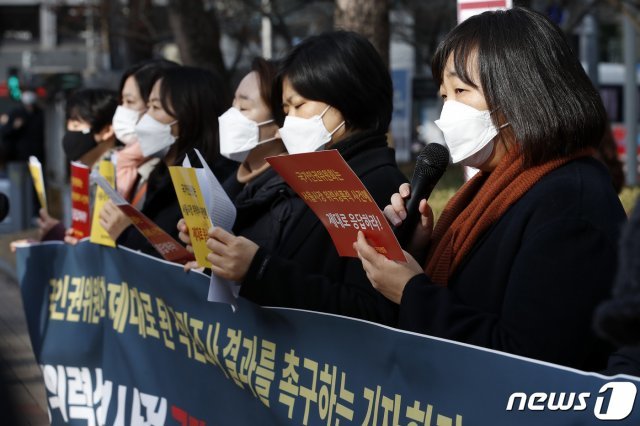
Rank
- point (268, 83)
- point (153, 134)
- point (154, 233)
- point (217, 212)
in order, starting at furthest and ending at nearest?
point (153, 134) < point (268, 83) < point (154, 233) < point (217, 212)

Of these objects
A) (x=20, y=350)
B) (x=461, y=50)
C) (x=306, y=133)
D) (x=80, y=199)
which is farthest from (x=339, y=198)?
(x=20, y=350)

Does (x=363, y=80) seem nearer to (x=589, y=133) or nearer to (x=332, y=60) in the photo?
(x=332, y=60)

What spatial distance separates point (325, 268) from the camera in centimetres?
358

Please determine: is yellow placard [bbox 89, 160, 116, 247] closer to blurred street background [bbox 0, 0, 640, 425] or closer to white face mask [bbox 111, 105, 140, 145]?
white face mask [bbox 111, 105, 140, 145]

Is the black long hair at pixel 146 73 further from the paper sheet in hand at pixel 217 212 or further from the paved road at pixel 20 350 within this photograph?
the paper sheet in hand at pixel 217 212

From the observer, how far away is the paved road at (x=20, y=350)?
5.77m

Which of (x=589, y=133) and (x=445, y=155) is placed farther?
(x=445, y=155)

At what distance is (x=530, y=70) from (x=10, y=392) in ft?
4.55

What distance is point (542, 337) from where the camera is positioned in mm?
2613

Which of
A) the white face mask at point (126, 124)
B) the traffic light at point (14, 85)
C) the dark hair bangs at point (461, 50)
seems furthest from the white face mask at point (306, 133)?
the traffic light at point (14, 85)

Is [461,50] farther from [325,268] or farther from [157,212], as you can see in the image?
[157,212]

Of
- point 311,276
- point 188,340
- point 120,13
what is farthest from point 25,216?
point 311,276

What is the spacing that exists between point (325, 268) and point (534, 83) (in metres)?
1.01

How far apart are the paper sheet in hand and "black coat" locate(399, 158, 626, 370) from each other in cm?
87
